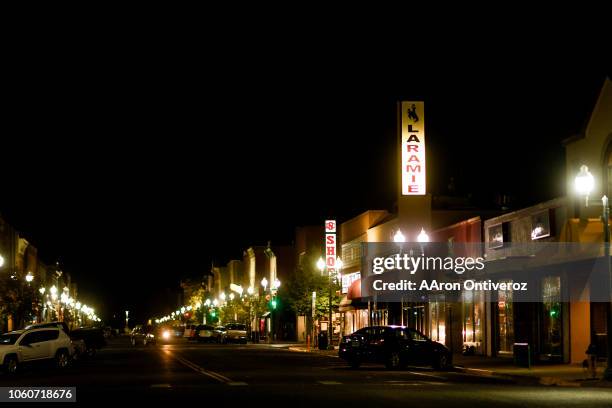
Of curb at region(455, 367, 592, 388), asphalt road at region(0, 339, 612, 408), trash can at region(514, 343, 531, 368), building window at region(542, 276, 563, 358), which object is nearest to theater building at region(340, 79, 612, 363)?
building window at region(542, 276, 563, 358)

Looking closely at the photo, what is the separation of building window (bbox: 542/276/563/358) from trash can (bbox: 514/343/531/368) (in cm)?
272

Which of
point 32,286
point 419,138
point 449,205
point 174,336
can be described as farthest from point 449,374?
point 174,336

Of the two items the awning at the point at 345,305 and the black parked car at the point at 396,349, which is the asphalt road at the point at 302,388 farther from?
the awning at the point at 345,305

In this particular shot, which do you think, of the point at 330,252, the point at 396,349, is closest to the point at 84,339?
the point at 396,349

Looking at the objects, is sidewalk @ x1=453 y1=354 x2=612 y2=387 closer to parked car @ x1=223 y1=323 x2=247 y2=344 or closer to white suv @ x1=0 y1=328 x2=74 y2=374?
white suv @ x1=0 y1=328 x2=74 y2=374

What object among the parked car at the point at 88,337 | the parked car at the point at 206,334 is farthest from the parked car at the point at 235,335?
the parked car at the point at 88,337

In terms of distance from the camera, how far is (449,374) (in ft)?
105

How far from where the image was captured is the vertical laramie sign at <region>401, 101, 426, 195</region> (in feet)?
159

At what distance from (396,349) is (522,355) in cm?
421

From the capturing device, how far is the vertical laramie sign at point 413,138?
48.4 m

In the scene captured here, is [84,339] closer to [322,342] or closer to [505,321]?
[322,342]

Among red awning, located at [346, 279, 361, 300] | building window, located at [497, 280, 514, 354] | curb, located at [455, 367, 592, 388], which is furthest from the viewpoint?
red awning, located at [346, 279, 361, 300]

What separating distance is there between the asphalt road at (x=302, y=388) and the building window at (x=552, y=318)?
504 cm

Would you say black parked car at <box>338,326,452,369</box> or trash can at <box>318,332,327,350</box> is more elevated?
black parked car at <box>338,326,452,369</box>
